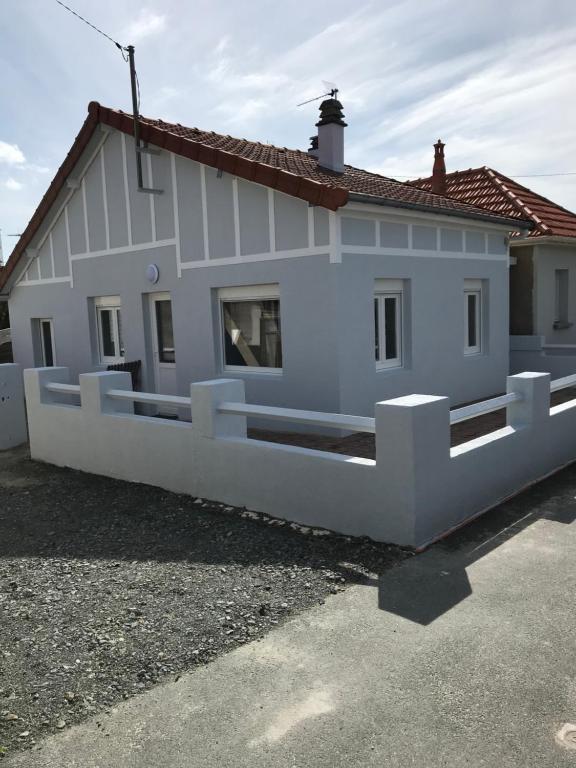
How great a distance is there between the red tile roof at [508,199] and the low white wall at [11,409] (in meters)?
9.74

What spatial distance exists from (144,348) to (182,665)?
8.35 meters

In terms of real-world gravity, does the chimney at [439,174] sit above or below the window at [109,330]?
above

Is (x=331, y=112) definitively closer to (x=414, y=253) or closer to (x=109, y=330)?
(x=414, y=253)

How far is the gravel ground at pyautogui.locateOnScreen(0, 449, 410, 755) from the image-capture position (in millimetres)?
3599

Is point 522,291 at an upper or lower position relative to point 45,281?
lower

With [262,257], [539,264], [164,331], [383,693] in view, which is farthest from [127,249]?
[383,693]

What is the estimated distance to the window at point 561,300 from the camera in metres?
14.1

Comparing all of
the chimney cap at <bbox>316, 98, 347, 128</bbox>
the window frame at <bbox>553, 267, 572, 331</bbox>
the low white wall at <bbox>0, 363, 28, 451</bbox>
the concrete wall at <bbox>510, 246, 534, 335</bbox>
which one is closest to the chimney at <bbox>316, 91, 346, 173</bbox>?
the chimney cap at <bbox>316, 98, 347, 128</bbox>

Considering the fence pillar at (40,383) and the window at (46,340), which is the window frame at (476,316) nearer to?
the fence pillar at (40,383)

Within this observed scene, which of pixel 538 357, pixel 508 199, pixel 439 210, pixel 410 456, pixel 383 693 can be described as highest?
pixel 508 199

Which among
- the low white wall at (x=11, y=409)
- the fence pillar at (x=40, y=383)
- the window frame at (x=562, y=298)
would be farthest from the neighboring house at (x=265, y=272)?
the window frame at (x=562, y=298)

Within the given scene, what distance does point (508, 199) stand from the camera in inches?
563

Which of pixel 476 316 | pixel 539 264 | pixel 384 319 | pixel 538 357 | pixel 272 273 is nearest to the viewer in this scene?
pixel 272 273

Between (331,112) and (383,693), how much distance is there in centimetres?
917
